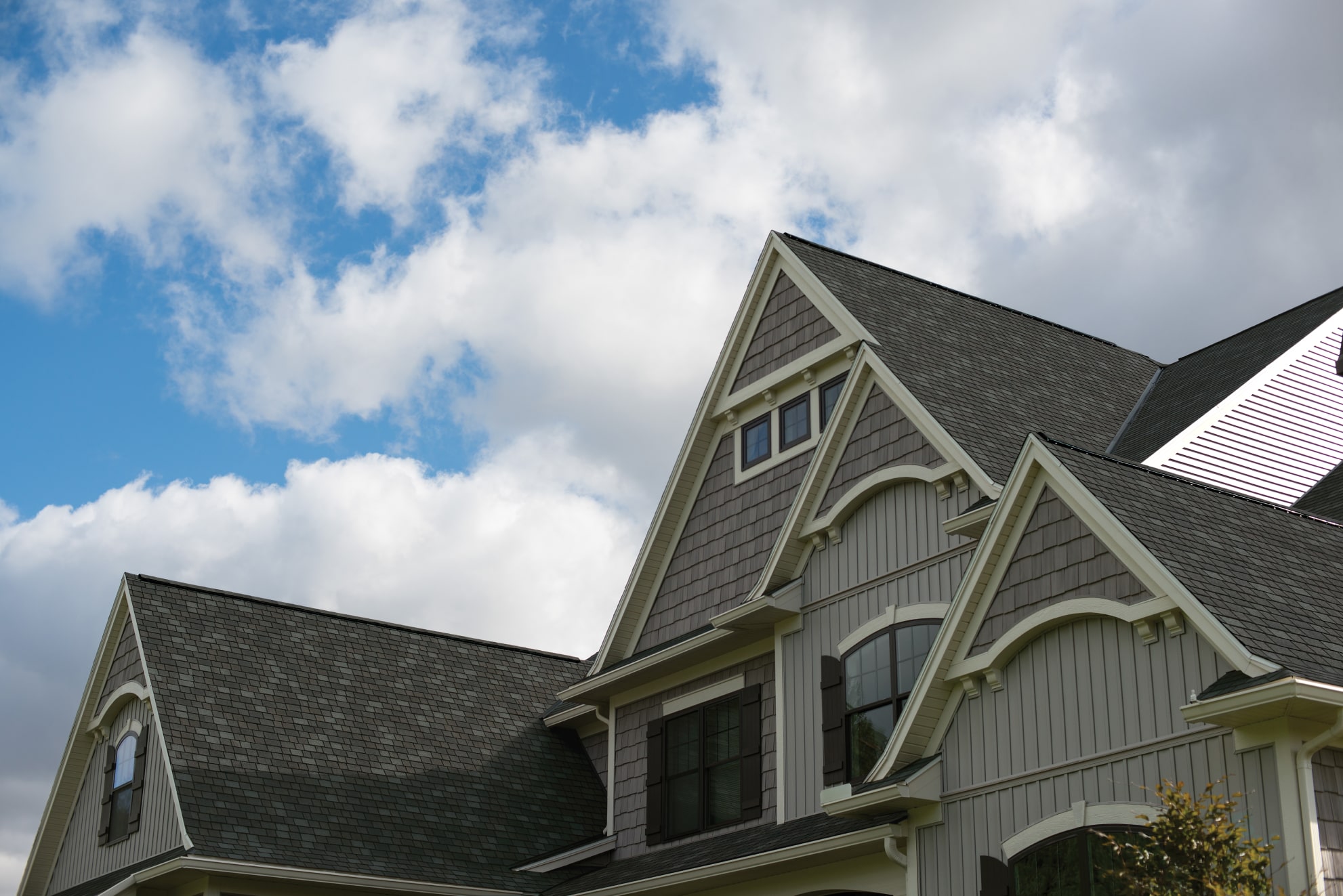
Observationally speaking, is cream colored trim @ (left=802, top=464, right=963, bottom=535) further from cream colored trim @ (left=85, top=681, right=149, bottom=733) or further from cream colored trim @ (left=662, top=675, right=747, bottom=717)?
cream colored trim @ (left=85, top=681, right=149, bottom=733)

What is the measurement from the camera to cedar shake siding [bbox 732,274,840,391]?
779 inches

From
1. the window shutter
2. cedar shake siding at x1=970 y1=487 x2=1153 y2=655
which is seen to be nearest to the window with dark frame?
cedar shake siding at x1=970 y1=487 x2=1153 y2=655

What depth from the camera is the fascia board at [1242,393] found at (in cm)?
1870

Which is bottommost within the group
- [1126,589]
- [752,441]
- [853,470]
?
[1126,589]

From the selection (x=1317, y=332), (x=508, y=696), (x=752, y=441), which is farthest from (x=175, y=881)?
(x=1317, y=332)

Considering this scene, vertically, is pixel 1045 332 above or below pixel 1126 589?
above

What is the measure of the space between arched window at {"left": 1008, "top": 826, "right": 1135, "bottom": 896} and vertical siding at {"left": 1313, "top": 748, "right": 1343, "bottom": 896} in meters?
1.49

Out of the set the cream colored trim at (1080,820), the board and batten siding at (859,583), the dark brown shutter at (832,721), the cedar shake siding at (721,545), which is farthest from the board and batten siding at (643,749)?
the cream colored trim at (1080,820)

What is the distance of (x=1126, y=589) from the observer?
11.9m

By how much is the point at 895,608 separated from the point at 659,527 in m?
5.66

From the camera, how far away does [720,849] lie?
17.6 meters

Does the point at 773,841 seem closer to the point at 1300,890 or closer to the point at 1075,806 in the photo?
the point at 1075,806

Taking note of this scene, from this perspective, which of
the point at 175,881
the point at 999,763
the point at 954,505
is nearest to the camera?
the point at 999,763

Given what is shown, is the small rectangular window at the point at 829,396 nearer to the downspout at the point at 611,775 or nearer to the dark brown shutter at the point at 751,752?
the dark brown shutter at the point at 751,752
